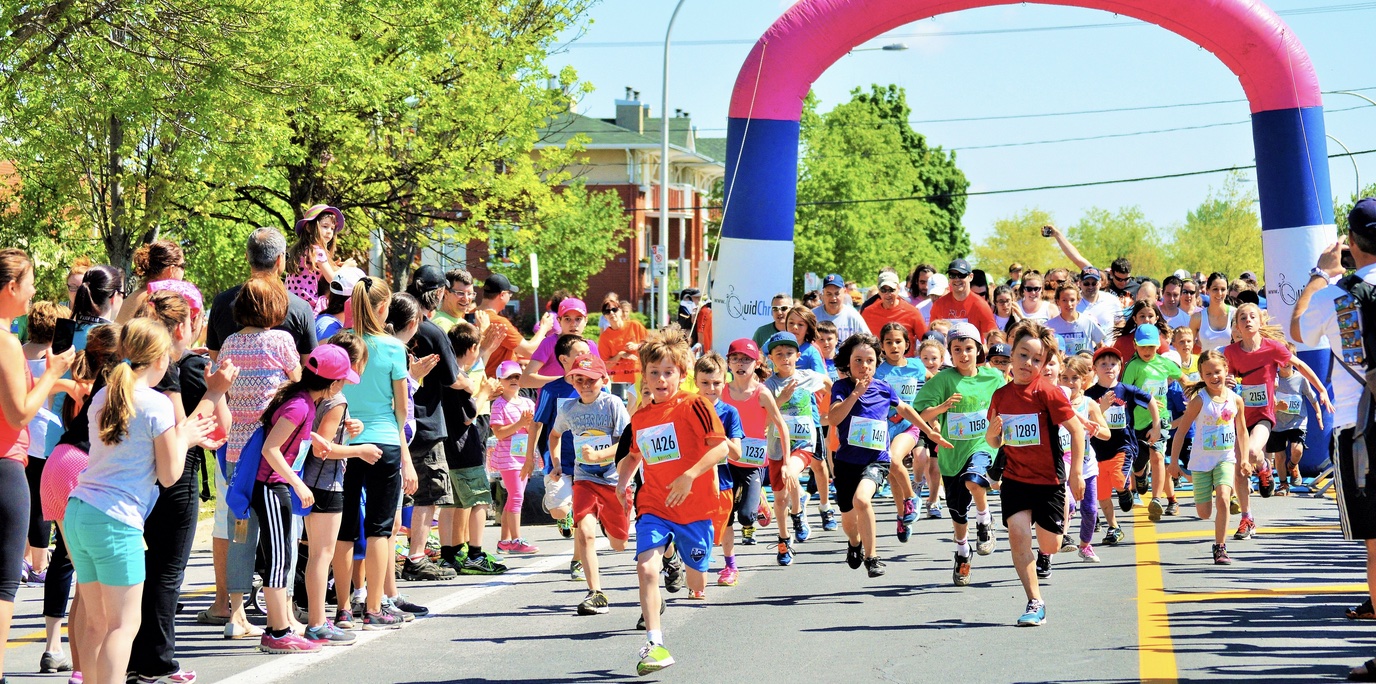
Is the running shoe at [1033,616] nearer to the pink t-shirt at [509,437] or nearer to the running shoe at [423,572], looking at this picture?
the running shoe at [423,572]

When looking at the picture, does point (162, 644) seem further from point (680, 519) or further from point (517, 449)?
point (517, 449)

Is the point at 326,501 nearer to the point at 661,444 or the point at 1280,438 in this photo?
the point at 661,444

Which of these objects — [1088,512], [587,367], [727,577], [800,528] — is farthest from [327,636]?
[1088,512]

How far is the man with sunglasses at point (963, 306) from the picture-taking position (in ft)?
51.1

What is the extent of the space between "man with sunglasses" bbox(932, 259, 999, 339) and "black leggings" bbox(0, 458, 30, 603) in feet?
34.8

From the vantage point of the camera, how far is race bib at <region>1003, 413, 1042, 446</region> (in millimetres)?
8953

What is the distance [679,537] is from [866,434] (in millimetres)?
2939

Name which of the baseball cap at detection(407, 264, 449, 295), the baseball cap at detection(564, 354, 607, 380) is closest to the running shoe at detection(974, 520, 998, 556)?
the baseball cap at detection(564, 354, 607, 380)

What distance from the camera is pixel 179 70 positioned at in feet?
53.9

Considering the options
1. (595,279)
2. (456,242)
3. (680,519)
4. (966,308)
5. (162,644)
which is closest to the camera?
(162,644)

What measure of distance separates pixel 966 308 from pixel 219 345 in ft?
29.8

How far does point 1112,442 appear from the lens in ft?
41.1

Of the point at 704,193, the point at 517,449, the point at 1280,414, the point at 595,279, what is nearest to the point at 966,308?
the point at 1280,414

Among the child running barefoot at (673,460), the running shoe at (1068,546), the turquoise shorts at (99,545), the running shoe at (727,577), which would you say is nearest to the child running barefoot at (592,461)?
the child running barefoot at (673,460)
